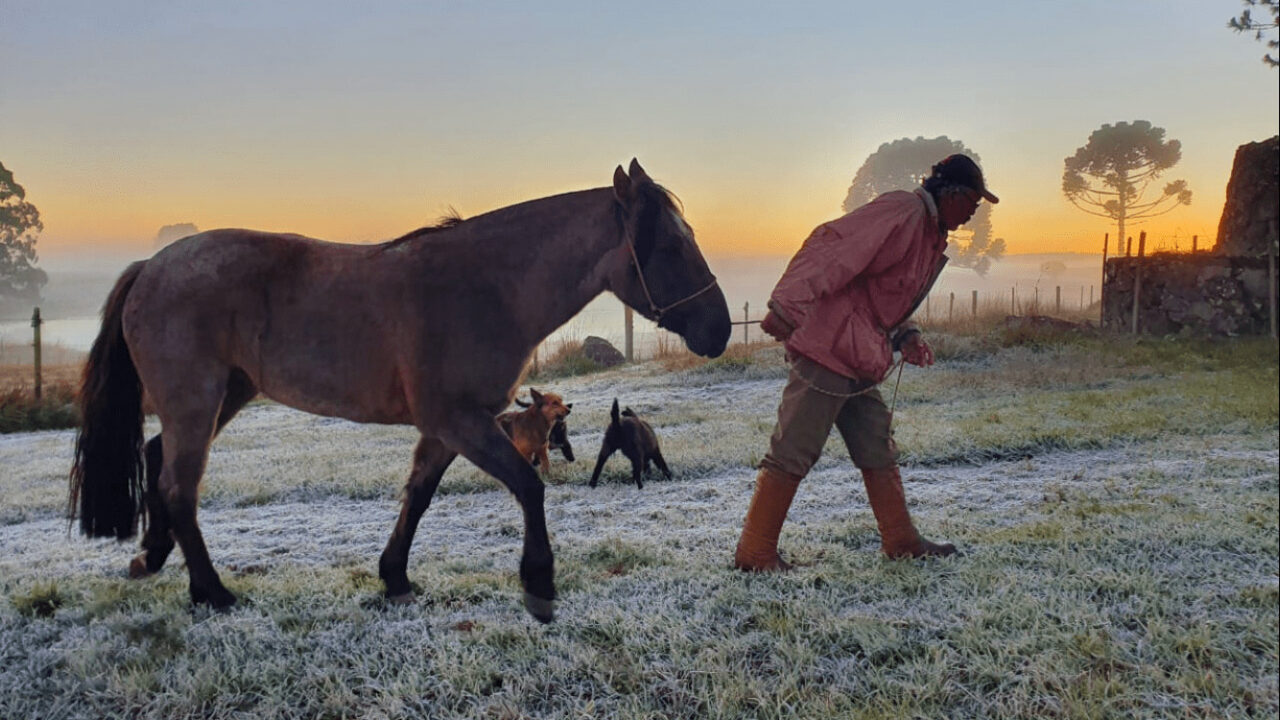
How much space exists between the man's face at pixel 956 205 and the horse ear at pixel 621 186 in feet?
4.95

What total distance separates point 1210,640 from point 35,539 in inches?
250

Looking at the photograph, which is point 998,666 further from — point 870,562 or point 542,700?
point 542,700

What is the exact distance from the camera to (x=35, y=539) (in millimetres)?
5164

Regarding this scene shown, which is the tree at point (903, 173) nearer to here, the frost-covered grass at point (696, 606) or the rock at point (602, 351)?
the rock at point (602, 351)

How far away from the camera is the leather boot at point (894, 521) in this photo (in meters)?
3.94

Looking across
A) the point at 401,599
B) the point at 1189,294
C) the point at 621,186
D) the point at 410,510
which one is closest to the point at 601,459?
the point at 410,510

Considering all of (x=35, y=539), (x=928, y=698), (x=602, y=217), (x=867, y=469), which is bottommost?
(x=35, y=539)

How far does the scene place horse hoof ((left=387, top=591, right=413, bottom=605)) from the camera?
10.8 feet

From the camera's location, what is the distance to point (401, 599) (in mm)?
3311

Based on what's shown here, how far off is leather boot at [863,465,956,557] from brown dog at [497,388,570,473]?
11.7 feet

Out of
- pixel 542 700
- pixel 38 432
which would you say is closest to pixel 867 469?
pixel 542 700

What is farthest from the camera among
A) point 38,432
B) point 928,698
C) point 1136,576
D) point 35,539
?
point 38,432

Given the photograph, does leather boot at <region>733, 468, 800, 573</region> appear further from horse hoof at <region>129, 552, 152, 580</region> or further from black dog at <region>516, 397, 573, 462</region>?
black dog at <region>516, 397, 573, 462</region>

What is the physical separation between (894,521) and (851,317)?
1114 millimetres
